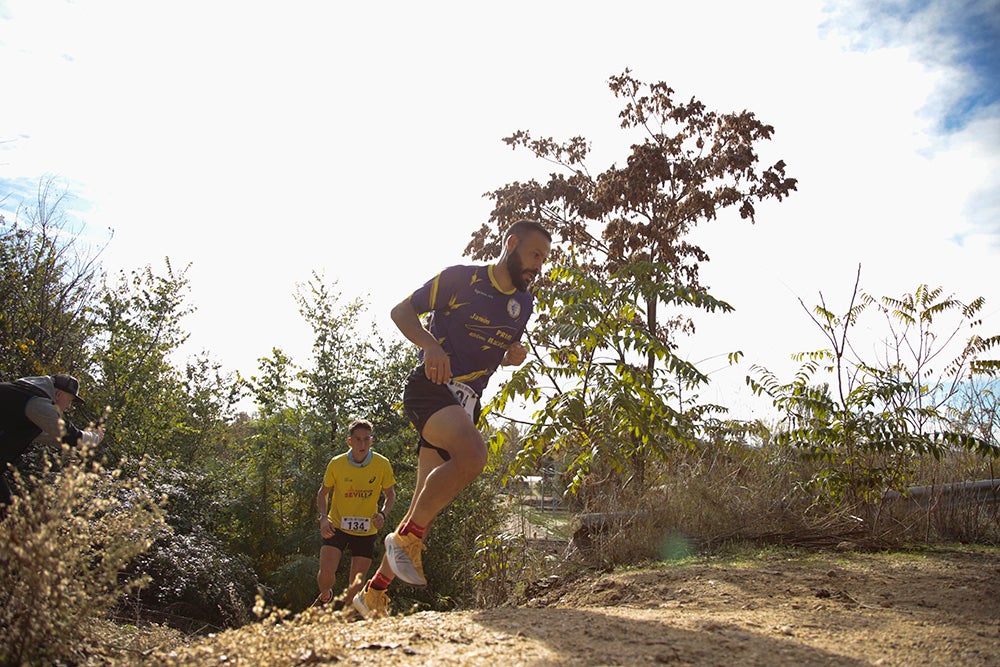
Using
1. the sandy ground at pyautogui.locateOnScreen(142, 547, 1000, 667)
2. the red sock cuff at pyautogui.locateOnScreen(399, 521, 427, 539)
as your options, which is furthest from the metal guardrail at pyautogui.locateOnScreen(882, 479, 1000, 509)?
the red sock cuff at pyautogui.locateOnScreen(399, 521, 427, 539)

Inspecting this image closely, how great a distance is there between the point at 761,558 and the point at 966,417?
8.58ft

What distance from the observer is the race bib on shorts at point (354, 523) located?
26.0 feet

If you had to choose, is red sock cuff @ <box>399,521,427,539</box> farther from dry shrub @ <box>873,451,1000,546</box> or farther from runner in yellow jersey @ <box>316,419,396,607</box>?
runner in yellow jersey @ <box>316,419,396,607</box>

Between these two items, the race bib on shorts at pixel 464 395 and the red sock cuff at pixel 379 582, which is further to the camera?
the race bib on shorts at pixel 464 395

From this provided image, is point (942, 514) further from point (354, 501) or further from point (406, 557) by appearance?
point (354, 501)

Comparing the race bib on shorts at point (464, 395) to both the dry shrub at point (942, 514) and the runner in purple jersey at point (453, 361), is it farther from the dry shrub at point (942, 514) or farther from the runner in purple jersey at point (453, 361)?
the dry shrub at point (942, 514)

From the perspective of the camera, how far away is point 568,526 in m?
6.77

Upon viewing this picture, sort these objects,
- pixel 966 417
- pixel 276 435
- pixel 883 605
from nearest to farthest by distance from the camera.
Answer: pixel 883 605 → pixel 966 417 → pixel 276 435

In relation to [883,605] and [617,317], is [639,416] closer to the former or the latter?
[617,317]

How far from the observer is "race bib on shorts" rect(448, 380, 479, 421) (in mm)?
4012

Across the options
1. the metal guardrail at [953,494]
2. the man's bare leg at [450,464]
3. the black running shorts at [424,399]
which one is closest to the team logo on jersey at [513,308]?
the black running shorts at [424,399]

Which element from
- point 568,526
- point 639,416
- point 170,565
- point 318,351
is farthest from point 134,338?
point 639,416

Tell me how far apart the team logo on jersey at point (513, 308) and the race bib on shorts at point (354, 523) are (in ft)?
15.0

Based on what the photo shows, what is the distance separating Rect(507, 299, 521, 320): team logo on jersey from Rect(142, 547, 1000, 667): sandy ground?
5.36 feet
